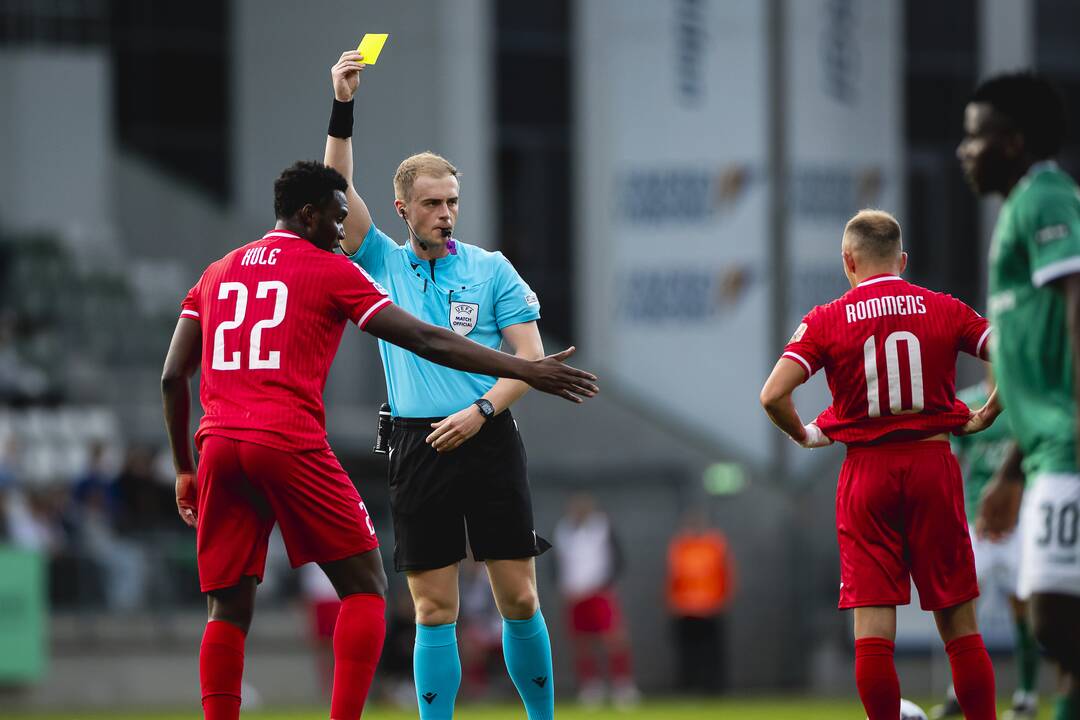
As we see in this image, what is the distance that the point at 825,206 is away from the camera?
80.6 feet

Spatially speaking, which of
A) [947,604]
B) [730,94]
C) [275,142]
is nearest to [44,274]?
A: [275,142]

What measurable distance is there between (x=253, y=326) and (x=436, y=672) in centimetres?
156

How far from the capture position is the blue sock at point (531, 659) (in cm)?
715

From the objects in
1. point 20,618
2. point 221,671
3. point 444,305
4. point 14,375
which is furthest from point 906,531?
point 14,375

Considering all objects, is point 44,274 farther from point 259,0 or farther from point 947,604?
point 947,604

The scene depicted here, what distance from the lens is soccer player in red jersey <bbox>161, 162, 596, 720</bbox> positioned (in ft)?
21.0

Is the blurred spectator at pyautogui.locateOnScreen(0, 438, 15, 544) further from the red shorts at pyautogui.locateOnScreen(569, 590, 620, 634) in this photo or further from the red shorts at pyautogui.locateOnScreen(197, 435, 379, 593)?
the red shorts at pyautogui.locateOnScreen(197, 435, 379, 593)

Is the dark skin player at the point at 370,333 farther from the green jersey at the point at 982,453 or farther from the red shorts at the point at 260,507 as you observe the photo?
the green jersey at the point at 982,453

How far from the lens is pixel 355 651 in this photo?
6.53 metres

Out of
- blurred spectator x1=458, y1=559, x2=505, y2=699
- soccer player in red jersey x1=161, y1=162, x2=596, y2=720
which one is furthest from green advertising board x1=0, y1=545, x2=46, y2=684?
soccer player in red jersey x1=161, y1=162, x2=596, y2=720

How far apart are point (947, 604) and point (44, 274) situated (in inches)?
680

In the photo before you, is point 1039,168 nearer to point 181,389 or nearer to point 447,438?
point 447,438

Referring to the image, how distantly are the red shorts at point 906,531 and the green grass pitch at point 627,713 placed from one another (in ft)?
19.5

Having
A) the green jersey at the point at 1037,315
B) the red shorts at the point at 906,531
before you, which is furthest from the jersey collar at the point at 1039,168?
the red shorts at the point at 906,531
